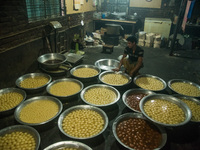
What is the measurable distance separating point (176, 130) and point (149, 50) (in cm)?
557

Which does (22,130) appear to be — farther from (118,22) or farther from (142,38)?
(118,22)

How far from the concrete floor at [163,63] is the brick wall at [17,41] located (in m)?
2.04

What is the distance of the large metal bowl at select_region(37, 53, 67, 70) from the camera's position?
4950mm

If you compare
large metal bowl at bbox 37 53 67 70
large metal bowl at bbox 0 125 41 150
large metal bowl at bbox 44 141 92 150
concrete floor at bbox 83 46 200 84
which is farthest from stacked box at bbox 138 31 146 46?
large metal bowl at bbox 0 125 41 150

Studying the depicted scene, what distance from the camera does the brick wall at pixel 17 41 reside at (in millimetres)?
3973

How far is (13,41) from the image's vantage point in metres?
4.25

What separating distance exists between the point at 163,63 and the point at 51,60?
4554mm

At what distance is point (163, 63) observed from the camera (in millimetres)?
6582

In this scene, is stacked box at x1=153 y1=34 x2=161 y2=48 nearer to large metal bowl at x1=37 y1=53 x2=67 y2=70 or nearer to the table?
the table

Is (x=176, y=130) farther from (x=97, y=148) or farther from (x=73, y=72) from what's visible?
(x=73, y=72)

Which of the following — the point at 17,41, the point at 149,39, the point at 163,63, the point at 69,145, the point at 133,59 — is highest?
the point at 17,41

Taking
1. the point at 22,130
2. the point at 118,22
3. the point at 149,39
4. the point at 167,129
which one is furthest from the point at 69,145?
the point at 118,22

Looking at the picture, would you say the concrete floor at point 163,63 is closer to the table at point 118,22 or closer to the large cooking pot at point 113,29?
the large cooking pot at point 113,29

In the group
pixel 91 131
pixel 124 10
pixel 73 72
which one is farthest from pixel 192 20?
pixel 91 131
